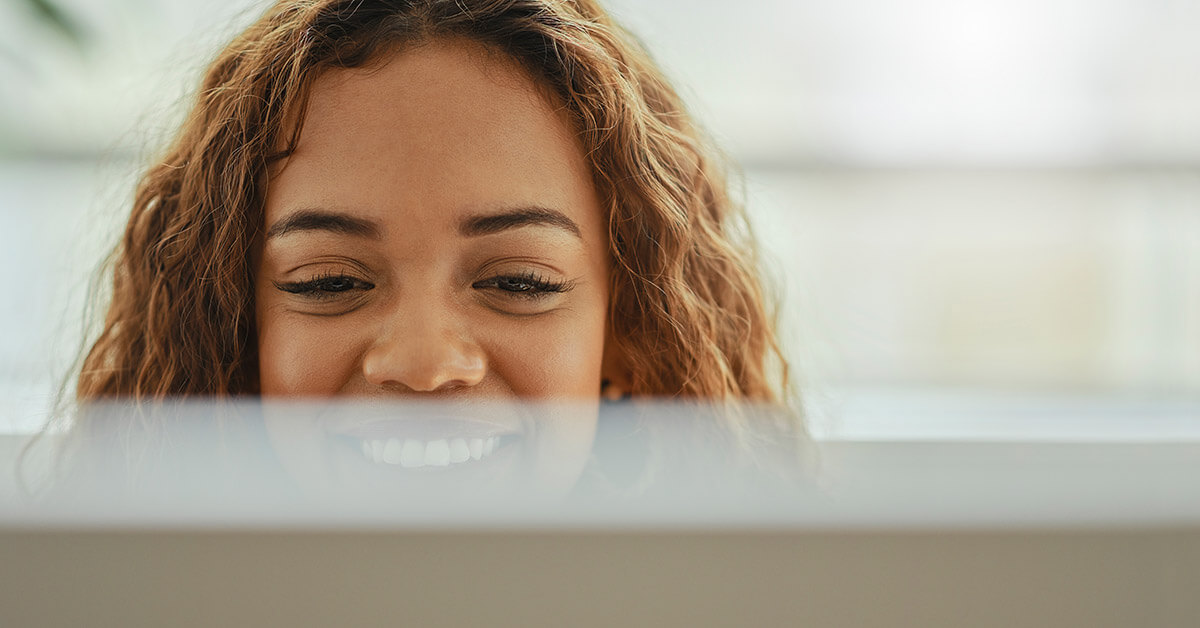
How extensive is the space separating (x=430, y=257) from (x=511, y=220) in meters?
0.06

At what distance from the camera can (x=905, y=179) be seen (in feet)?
2.84

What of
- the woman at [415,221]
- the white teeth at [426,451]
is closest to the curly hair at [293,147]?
the woman at [415,221]

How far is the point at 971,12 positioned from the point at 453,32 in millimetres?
471

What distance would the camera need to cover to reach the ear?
74 cm

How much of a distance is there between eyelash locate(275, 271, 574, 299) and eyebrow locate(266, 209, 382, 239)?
3 cm

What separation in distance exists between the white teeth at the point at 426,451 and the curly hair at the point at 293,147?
120 millimetres

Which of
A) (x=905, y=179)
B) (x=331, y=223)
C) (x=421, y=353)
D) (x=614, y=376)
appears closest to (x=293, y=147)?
(x=331, y=223)

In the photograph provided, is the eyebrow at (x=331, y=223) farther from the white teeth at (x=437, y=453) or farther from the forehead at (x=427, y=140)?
the white teeth at (x=437, y=453)

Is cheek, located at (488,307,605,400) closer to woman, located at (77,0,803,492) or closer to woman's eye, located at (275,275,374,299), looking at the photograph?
woman, located at (77,0,803,492)

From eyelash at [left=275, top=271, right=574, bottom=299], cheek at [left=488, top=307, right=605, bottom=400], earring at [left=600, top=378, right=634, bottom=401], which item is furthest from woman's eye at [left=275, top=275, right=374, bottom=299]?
earring at [left=600, top=378, right=634, bottom=401]

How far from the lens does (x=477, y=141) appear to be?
2.10ft

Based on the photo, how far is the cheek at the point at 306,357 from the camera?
66 cm

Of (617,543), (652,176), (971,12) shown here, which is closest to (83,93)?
(652,176)

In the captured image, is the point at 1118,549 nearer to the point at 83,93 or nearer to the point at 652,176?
the point at 652,176
